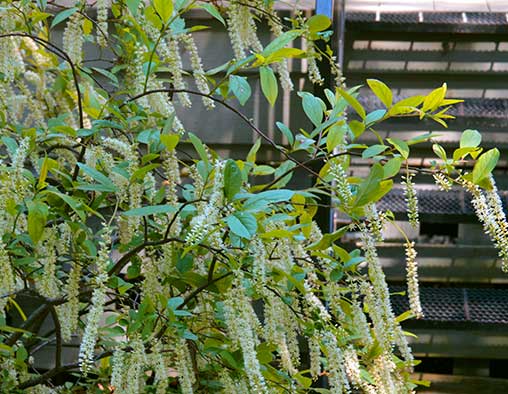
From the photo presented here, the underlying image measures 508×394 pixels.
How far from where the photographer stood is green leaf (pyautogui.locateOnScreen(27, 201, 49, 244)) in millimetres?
1622

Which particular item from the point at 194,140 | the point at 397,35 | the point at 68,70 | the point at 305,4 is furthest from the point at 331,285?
the point at 397,35

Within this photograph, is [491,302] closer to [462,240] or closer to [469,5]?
[462,240]

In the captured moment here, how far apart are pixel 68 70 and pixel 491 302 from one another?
1.95 metres

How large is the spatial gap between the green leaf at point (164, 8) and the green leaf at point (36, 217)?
45cm

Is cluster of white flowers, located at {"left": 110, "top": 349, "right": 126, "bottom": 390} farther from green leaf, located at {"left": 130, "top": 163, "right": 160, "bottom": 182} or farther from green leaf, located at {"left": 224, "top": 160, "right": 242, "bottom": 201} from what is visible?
green leaf, located at {"left": 224, "top": 160, "right": 242, "bottom": 201}

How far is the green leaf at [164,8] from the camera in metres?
1.73

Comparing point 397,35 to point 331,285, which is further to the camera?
point 397,35

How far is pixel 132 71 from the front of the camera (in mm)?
2436

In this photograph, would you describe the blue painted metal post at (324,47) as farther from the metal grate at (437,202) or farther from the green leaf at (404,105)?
the green leaf at (404,105)

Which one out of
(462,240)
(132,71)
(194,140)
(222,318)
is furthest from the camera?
(462,240)

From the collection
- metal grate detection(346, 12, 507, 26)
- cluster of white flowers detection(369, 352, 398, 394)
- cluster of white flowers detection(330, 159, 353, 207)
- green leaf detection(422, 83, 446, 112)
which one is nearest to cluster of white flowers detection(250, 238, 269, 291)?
cluster of white flowers detection(330, 159, 353, 207)

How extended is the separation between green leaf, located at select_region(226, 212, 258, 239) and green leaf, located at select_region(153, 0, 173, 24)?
1.60ft

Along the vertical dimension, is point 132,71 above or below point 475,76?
below

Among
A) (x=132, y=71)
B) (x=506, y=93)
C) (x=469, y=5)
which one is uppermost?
(x=469, y=5)
